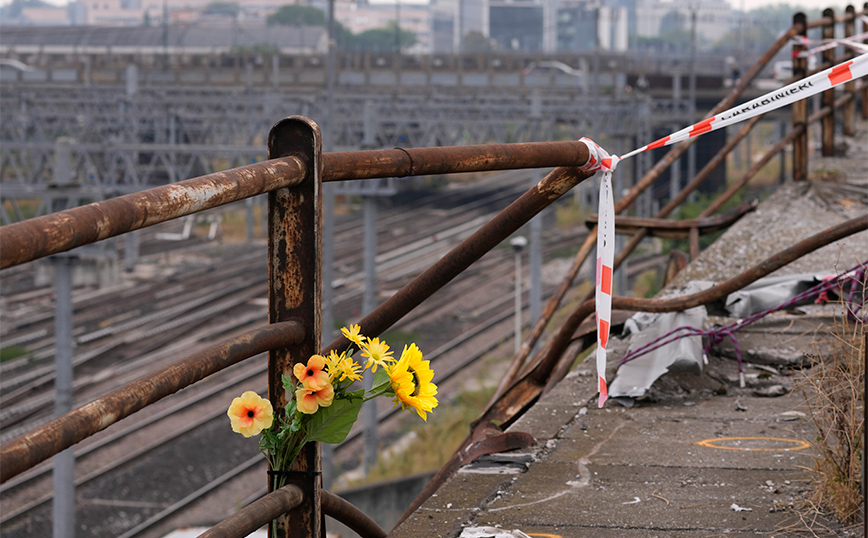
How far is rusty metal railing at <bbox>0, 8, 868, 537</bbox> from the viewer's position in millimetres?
1484

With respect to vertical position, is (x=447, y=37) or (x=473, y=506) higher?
(x=447, y=37)

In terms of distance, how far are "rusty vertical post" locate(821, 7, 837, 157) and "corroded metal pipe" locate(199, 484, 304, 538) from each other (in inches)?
255

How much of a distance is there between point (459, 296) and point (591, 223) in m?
24.2

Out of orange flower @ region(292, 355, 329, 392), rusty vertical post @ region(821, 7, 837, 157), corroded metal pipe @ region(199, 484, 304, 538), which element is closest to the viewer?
corroded metal pipe @ region(199, 484, 304, 538)

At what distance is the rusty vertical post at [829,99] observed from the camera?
7.87m

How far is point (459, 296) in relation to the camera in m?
30.0

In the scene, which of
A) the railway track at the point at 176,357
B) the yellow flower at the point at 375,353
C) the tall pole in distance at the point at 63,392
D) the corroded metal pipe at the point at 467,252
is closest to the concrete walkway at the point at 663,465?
the corroded metal pipe at the point at 467,252

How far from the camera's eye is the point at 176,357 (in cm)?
2323

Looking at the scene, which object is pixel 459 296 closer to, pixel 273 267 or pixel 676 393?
pixel 676 393

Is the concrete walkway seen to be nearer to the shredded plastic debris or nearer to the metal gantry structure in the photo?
the shredded plastic debris

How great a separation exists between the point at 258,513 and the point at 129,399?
0.45 meters

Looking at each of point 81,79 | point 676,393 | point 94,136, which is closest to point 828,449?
point 676,393

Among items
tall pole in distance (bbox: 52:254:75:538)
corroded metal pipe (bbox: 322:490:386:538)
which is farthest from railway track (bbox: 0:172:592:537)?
corroded metal pipe (bbox: 322:490:386:538)

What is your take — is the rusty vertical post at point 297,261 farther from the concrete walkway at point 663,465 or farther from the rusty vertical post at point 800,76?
the rusty vertical post at point 800,76
